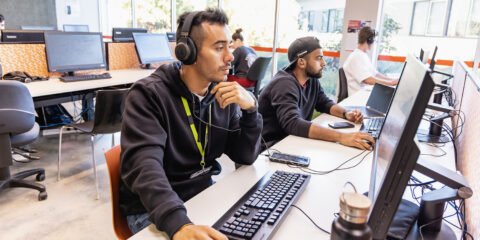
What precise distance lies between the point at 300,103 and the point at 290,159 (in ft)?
2.33

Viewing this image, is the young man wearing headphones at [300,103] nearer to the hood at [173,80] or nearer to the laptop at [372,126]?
the laptop at [372,126]

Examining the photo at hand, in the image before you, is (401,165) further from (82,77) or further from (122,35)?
(122,35)

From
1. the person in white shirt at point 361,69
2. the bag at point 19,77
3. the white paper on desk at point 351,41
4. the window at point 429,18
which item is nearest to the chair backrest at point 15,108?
the bag at point 19,77

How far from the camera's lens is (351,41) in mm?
4762

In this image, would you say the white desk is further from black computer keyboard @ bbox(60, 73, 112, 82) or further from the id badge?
the id badge

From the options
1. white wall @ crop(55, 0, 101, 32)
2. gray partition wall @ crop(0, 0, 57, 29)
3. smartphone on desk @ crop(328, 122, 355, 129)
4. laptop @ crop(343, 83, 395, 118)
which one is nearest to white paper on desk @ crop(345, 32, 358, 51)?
laptop @ crop(343, 83, 395, 118)

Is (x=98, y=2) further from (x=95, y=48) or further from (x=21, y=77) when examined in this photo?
(x=21, y=77)

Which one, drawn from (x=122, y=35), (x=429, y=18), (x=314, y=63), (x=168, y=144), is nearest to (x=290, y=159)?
(x=168, y=144)

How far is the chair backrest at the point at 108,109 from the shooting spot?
93.6 inches

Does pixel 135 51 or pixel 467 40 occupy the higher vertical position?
pixel 467 40

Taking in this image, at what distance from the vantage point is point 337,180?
121cm

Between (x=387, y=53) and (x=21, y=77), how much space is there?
442 cm

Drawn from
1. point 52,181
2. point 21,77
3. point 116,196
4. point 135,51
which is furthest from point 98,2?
point 116,196

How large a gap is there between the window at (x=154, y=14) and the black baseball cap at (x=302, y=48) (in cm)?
522
